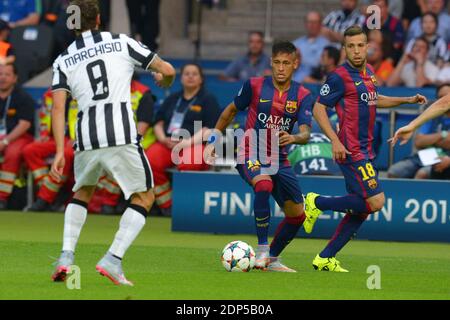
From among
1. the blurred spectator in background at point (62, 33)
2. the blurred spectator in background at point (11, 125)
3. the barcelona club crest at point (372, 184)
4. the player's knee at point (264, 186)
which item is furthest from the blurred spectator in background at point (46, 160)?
the barcelona club crest at point (372, 184)

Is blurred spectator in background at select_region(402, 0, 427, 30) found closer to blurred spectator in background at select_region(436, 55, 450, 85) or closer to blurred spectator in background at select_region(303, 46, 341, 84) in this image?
blurred spectator in background at select_region(436, 55, 450, 85)

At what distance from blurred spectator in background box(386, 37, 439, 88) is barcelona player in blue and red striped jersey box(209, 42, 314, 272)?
20.1 feet

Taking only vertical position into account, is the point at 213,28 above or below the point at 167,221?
above

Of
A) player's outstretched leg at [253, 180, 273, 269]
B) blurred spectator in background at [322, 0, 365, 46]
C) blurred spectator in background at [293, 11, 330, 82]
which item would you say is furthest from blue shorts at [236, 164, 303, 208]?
blurred spectator in background at [322, 0, 365, 46]

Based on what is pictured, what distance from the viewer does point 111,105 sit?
9180 millimetres

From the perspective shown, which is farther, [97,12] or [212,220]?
[212,220]

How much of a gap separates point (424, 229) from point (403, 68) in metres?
4.03

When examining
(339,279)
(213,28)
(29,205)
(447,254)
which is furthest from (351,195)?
(213,28)

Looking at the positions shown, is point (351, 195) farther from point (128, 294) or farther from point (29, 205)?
point (29, 205)

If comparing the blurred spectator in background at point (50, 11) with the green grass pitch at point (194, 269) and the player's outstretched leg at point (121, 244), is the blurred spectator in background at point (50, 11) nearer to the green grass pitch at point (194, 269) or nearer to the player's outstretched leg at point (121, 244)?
the green grass pitch at point (194, 269)

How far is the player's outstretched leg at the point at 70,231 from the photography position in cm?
918

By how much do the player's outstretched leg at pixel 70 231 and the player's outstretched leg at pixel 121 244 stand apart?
12.4 inches

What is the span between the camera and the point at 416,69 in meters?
16.5

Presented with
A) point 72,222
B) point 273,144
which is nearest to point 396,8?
point 273,144
